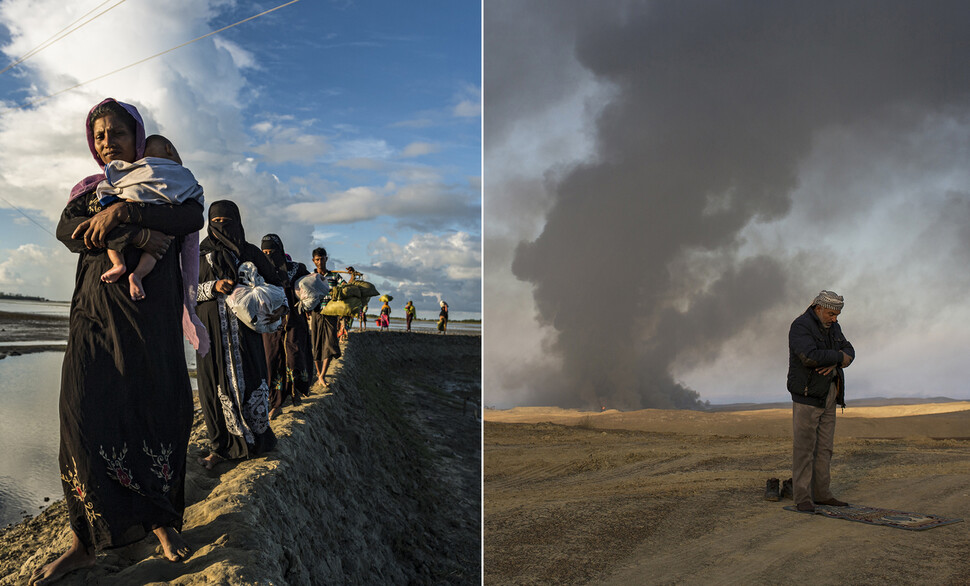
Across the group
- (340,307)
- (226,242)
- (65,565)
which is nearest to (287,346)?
(340,307)

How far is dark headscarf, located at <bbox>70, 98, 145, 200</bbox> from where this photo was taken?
2203mm

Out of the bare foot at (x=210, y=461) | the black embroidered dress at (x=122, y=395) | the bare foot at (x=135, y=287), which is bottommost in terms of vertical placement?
the bare foot at (x=210, y=461)

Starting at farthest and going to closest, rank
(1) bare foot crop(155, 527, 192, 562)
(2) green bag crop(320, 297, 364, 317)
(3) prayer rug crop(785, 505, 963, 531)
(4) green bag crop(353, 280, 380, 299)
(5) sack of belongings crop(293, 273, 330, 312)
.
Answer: (4) green bag crop(353, 280, 380, 299) → (2) green bag crop(320, 297, 364, 317) → (5) sack of belongings crop(293, 273, 330, 312) → (3) prayer rug crop(785, 505, 963, 531) → (1) bare foot crop(155, 527, 192, 562)

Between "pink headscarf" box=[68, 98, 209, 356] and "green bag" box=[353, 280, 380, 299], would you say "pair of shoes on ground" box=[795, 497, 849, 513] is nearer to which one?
"pink headscarf" box=[68, 98, 209, 356]

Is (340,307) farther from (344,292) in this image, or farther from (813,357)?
(813,357)

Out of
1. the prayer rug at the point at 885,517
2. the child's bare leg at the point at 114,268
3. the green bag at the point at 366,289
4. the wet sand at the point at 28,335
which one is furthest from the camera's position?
the green bag at the point at 366,289

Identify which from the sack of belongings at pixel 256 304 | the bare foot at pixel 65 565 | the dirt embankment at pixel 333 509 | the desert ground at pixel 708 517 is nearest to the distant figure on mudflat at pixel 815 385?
the desert ground at pixel 708 517

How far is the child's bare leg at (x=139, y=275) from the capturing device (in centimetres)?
218

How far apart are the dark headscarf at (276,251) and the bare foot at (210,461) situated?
6.03ft

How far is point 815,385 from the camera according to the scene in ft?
15.3

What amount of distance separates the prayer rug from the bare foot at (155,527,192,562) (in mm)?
4312

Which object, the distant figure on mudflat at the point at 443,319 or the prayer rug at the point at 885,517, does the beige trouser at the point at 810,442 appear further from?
the distant figure on mudflat at the point at 443,319

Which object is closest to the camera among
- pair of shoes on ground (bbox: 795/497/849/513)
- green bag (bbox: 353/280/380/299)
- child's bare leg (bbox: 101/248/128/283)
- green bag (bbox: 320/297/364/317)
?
child's bare leg (bbox: 101/248/128/283)

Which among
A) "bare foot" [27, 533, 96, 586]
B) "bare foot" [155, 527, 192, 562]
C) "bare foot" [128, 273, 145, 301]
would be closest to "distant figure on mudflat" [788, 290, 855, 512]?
"bare foot" [155, 527, 192, 562]
